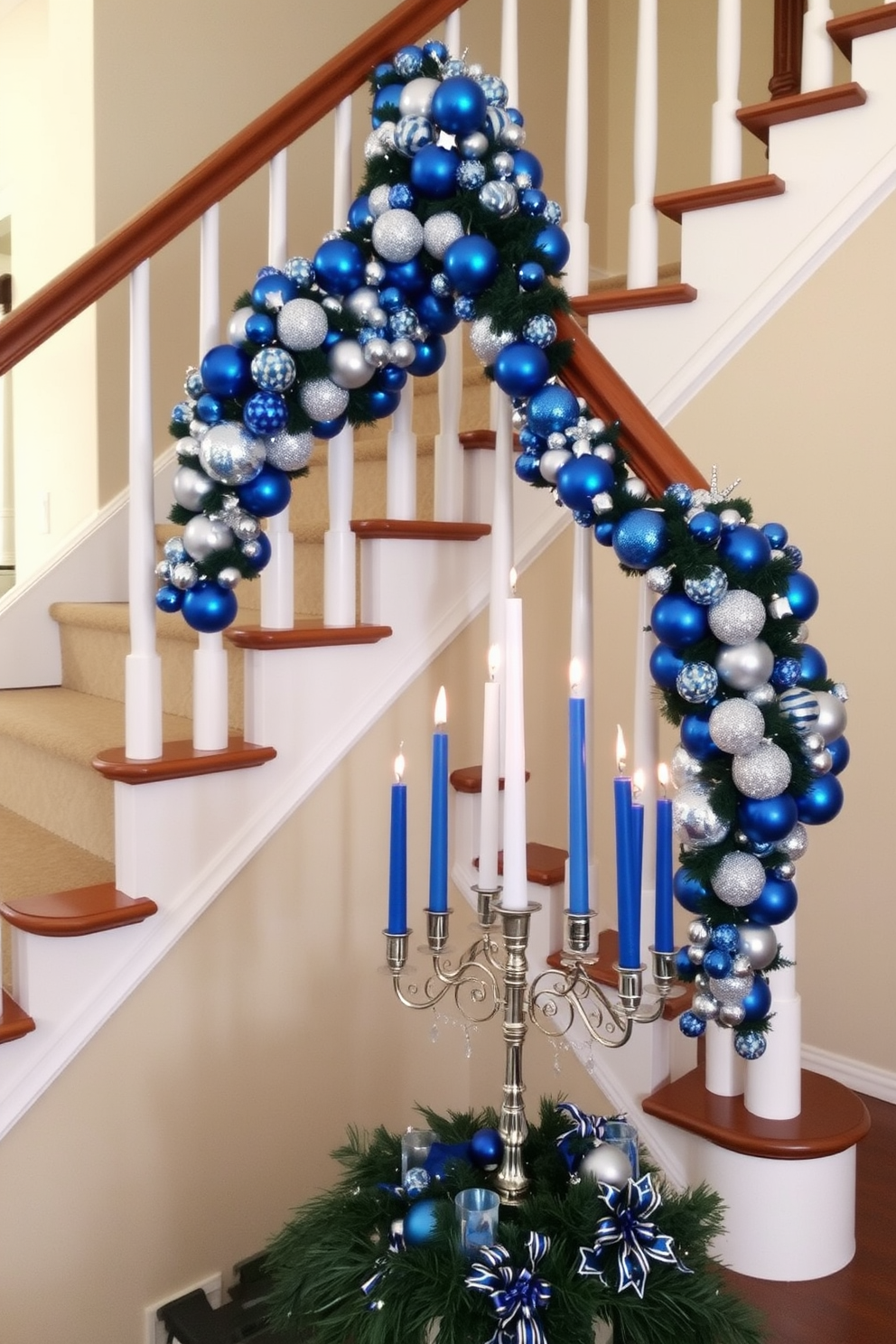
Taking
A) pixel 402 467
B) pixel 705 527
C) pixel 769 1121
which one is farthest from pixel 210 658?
pixel 769 1121

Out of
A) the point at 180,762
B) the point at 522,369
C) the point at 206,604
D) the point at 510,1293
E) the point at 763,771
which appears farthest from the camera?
the point at 180,762

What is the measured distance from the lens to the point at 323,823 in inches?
69.9

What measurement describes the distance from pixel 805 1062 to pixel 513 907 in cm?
188

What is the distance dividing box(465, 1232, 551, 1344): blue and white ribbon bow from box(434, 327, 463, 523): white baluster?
3.72 ft

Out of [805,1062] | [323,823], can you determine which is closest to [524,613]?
[323,823]

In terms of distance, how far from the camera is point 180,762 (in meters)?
1.57

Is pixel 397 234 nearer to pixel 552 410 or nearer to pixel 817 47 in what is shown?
pixel 552 410

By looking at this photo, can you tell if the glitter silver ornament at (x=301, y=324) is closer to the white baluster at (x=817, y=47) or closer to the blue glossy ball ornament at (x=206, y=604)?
the blue glossy ball ornament at (x=206, y=604)

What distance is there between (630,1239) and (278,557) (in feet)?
3.35

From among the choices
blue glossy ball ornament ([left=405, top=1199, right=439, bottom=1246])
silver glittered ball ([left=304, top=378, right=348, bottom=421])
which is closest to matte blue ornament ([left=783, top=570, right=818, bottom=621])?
silver glittered ball ([left=304, top=378, right=348, bottom=421])

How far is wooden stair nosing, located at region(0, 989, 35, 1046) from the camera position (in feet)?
4.77

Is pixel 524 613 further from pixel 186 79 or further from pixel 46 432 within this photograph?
pixel 186 79

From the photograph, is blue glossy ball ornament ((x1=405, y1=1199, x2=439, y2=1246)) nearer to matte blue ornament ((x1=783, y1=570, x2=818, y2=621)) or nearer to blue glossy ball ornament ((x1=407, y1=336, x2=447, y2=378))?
matte blue ornament ((x1=783, y1=570, x2=818, y2=621))

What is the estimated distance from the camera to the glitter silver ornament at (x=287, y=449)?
1427mm
